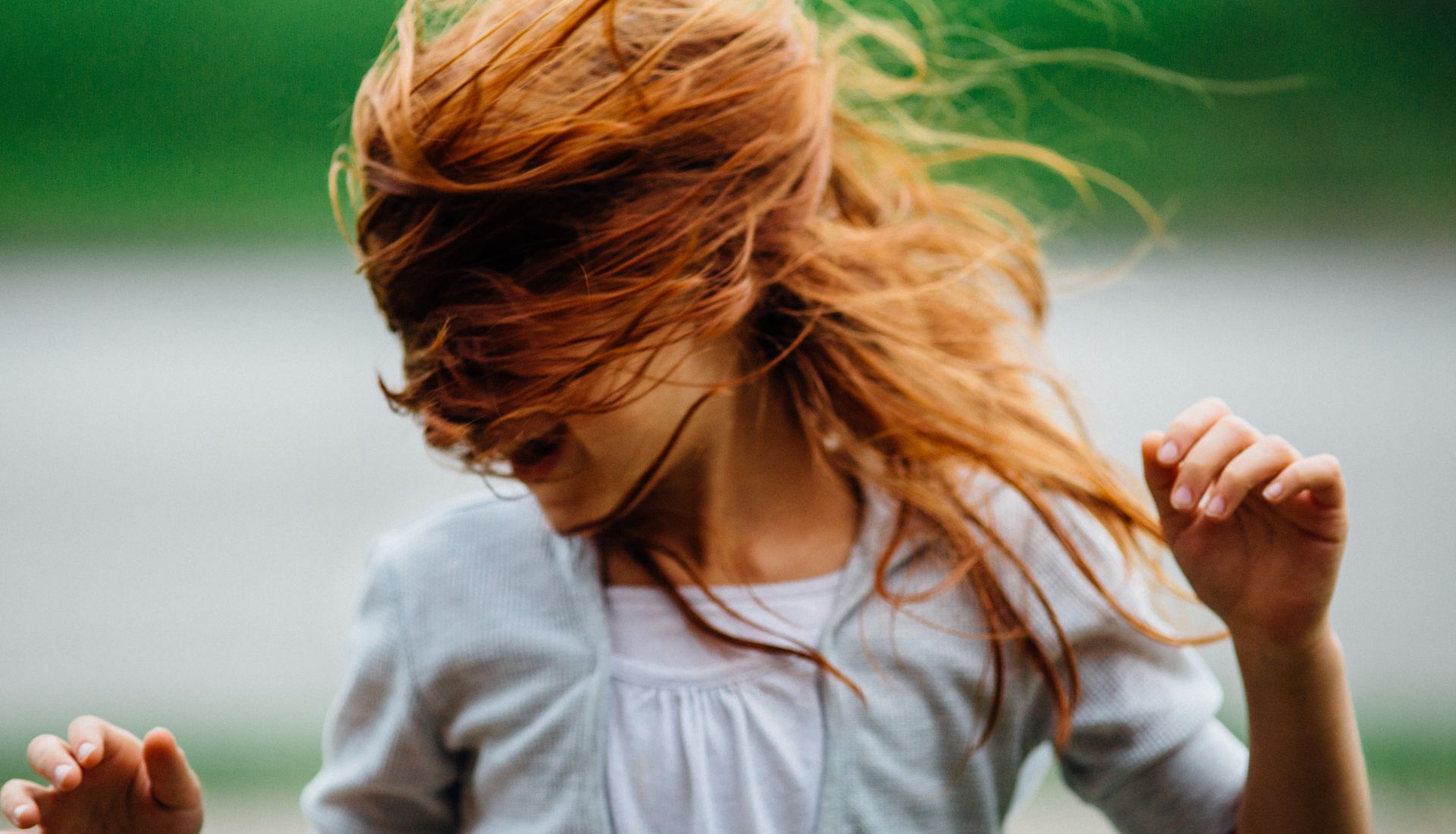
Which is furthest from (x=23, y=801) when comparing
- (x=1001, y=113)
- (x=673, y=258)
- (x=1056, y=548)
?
(x=1001, y=113)

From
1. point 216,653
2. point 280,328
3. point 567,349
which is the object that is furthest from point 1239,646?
point 280,328

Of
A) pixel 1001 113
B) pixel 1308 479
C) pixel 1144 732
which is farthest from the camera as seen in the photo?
pixel 1001 113

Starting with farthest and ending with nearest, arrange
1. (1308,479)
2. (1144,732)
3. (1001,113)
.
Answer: (1001,113), (1144,732), (1308,479)

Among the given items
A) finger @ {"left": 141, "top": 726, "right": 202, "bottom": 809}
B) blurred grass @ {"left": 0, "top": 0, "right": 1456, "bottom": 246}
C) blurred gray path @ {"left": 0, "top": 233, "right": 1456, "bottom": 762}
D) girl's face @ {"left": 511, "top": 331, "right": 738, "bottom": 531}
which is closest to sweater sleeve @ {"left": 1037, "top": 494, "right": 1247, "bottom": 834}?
girl's face @ {"left": 511, "top": 331, "right": 738, "bottom": 531}

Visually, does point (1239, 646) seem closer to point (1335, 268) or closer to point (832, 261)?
point (832, 261)

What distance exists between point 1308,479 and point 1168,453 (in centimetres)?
6

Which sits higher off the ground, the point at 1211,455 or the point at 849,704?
the point at 1211,455

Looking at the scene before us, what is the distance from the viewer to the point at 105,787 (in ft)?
1.94

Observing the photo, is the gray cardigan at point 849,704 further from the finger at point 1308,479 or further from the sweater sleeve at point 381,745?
the finger at point 1308,479

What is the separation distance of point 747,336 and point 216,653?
3.60ft

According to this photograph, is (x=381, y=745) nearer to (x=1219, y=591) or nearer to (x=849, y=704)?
(x=849, y=704)

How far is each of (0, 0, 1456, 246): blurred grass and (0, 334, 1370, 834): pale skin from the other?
64cm

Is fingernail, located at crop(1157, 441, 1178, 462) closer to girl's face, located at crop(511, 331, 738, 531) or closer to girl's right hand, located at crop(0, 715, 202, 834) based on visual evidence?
girl's face, located at crop(511, 331, 738, 531)

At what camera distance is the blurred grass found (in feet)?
4.51
